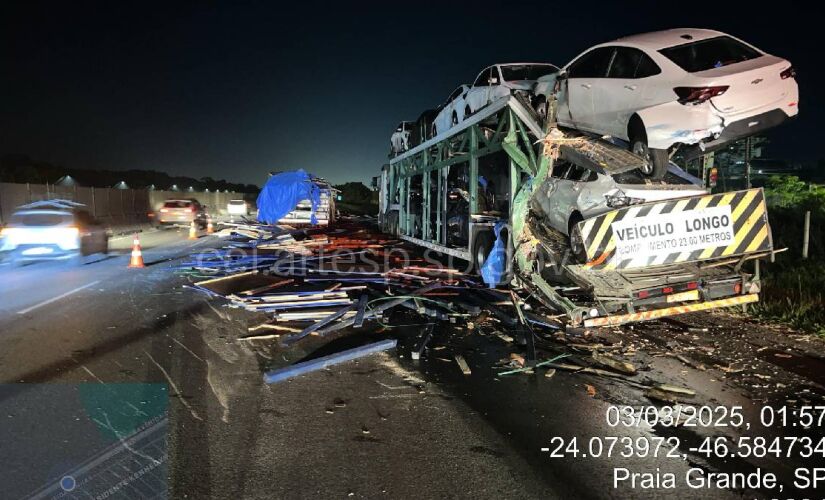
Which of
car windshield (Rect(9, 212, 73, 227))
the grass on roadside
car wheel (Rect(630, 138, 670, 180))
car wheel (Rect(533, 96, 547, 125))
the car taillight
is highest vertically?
car wheel (Rect(533, 96, 547, 125))

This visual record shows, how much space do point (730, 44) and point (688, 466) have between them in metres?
5.41

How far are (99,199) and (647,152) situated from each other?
1310 inches

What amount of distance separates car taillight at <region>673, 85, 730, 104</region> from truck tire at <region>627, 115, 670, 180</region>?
21.5 inches

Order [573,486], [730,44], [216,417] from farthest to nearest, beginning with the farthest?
[730,44] < [216,417] < [573,486]

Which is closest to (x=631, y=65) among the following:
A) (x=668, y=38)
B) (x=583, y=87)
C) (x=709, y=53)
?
(x=668, y=38)

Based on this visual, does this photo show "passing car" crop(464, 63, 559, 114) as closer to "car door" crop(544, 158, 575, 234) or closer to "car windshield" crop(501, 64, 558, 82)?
"car windshield" crop(501, 64, 558, 82)

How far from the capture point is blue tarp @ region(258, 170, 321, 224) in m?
25.8

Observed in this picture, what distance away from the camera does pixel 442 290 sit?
10352 mm

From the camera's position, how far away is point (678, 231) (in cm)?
679

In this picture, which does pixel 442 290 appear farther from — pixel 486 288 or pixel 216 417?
pixel 216 417

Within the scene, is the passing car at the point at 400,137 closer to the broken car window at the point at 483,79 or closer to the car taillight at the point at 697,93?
the broken car window at the point at 483,79

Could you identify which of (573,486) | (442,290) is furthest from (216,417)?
(442,290)

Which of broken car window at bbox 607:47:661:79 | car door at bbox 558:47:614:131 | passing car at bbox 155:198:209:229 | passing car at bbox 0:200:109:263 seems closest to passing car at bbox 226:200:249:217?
passing car at bbox 155:198:209:229

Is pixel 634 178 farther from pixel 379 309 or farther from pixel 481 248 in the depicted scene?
pixel 379 309
